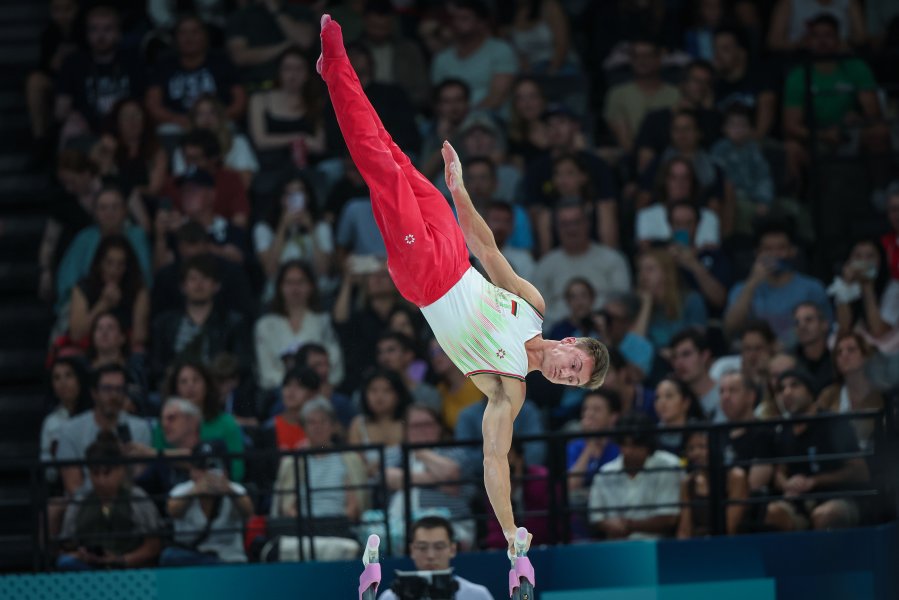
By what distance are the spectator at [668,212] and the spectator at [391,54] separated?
206cm

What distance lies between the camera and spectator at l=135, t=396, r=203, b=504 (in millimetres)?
8523

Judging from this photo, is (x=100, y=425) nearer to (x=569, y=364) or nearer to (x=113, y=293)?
(x=113, y=293)

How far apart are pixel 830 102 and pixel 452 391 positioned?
3.39 meters

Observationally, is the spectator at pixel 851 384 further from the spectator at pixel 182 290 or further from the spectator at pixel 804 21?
the spectator at pixel 182 290

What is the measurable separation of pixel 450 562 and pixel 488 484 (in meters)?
1.78

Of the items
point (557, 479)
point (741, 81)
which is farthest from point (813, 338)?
point (741, 81)

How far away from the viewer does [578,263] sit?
9539 millimetres

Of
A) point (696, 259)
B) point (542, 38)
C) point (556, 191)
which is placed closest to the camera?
point (696, 259)

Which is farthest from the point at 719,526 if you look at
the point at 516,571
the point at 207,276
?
the point at 207,276

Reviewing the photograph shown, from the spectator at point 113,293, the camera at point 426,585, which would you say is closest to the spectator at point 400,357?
the spectator at point 113,293

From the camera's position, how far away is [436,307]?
650 centimetres

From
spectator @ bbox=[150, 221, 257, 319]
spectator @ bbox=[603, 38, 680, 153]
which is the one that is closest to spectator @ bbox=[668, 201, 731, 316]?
spectator @ bbox=[603, 38, 680, 153]

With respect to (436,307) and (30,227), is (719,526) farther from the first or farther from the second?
(30,227)

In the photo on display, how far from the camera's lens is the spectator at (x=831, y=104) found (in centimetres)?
998
